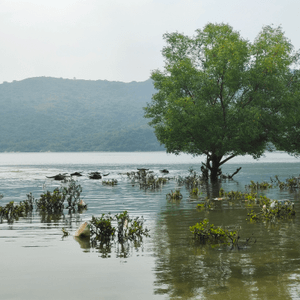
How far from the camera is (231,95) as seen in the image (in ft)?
115

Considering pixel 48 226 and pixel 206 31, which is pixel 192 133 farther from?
pixel 48 226

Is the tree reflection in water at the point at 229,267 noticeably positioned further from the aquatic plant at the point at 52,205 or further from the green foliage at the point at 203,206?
the aquatic plant at the point at 52,205

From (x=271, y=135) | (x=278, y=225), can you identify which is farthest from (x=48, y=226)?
(x=271, y=135)

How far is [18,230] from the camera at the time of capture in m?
13.2

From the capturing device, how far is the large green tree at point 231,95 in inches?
1294

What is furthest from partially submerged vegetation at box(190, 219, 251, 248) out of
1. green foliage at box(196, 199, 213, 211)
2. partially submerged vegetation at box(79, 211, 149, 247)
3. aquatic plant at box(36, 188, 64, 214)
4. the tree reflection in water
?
aquatic plant at box(36, 188, 64, 214)

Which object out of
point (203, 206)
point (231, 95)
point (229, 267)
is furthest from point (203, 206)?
point (231, 95)

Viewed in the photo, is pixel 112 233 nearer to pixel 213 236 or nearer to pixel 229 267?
pixel 213 236

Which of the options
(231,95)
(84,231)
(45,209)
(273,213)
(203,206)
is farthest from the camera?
(231,95)

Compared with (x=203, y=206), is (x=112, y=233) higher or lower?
higher

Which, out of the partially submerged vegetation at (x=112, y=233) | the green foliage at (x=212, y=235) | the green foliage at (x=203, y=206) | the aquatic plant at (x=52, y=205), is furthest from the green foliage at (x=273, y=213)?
the aquatic plant at (x=52, y=205)

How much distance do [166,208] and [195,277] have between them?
37.4 ft

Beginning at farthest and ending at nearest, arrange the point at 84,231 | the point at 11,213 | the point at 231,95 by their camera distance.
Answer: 1. the point at 231,95
2. the point at 11,213
3. the point at 84,231

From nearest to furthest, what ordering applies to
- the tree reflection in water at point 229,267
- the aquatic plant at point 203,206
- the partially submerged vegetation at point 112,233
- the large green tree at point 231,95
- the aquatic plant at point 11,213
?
the tree reflection in water at point 229,267
the partially submerged vegetation at point 112,233
the aquatic plant at point 11,213
the aquatic plant at point 203,206
the large green tree at point 231,95
